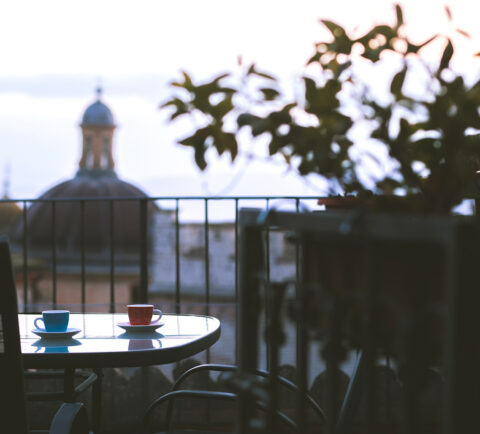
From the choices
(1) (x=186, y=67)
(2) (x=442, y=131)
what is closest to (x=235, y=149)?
(1) (x=186, y=67)

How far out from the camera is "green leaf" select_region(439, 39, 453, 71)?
826mm

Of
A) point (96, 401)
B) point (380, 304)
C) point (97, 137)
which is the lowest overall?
point (96, 401)

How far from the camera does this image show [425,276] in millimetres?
738

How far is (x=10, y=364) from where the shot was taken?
134 centimetres

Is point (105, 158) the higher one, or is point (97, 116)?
point (97, 116)

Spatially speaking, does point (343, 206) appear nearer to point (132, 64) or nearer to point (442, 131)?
point (442, 131)

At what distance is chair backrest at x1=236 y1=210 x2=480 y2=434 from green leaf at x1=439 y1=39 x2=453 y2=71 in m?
0.20

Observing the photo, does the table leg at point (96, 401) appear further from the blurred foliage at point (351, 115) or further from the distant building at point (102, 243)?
the distant building at point (102, 243)

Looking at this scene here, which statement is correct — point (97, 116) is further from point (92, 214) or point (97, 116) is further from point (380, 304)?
point (380, 304)

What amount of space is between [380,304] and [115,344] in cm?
90

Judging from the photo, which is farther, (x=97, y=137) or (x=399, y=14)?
(x=97, y=137)

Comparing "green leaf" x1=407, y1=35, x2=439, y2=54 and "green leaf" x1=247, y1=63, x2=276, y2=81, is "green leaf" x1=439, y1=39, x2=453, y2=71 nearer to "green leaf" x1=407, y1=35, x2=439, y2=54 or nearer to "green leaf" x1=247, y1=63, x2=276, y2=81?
"green leaf" x1=407, y1=35, x2=439, y2=54

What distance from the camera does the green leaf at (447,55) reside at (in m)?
0.83

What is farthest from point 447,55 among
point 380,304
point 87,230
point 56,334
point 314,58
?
point 87,230
